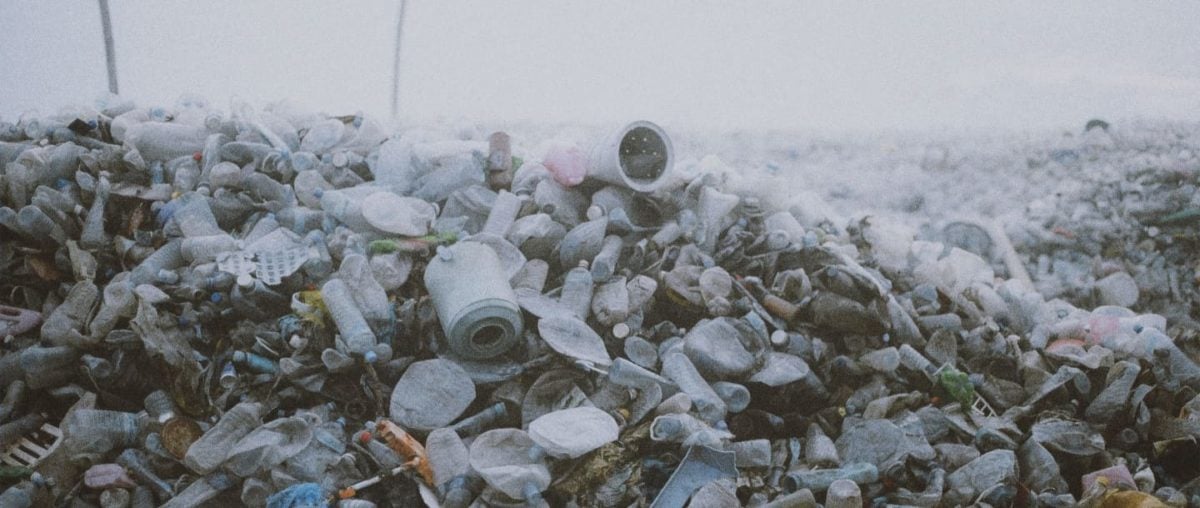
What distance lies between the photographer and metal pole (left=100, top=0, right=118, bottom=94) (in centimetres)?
362

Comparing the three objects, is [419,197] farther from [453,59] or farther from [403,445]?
[453,59]

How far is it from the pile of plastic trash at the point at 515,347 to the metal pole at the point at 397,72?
206 centimetres

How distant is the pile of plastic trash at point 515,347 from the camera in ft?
5.73

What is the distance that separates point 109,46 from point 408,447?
3302mm

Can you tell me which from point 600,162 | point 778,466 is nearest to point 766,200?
point 600,162

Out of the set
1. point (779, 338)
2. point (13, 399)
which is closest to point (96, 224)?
point (13, 399)

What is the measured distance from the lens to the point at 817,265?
240 cm

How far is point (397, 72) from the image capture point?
188 inches

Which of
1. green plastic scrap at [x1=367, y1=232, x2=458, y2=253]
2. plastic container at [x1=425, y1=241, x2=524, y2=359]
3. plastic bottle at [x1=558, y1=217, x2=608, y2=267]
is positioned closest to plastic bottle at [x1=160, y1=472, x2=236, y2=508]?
plastic container at [x1=425, y1=241, x2=524, y2=359]

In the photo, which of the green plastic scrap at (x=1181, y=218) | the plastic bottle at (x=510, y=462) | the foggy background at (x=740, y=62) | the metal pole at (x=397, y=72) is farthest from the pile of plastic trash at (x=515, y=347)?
the metal pole at (x=397, y=72)

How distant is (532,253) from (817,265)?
0.98m

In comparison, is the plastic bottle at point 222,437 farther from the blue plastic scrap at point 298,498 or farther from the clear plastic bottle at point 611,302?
the clear plastic bottle at point 611,302

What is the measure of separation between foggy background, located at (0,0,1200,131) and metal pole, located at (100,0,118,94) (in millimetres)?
590

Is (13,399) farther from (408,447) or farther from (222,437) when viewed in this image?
(408,447)
